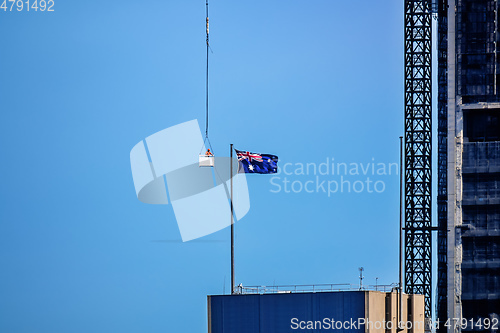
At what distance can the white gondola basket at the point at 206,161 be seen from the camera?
84.1m

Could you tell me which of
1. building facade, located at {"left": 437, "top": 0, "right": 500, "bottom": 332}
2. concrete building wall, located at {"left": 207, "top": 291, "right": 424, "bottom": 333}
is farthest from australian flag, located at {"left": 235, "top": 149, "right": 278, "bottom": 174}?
building facade, located at {"left": 437, "top": 0, "right": 500, "bottom": 332}

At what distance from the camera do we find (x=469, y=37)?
350ft

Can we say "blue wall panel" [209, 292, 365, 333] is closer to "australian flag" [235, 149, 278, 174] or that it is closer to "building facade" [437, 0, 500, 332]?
"australian flag" [235, 149, 278, 174]

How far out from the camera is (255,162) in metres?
84.2

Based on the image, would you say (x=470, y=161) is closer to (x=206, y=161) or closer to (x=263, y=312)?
(x=206, y=161)

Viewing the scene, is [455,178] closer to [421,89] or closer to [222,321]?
[421,89]

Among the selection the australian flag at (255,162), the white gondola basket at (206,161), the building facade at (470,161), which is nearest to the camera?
the australian flag at (255,162)

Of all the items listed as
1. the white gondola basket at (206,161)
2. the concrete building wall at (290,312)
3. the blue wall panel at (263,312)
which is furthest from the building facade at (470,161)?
the blue wall panel at (263,312)

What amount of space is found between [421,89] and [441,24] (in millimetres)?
6986

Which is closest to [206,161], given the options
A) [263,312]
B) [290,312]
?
[263,312]

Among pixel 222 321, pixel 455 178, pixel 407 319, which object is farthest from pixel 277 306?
pixel 455 178

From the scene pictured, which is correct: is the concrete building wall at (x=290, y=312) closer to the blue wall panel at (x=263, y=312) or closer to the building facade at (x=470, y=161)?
the blue wall panel at (x=263, y=312)

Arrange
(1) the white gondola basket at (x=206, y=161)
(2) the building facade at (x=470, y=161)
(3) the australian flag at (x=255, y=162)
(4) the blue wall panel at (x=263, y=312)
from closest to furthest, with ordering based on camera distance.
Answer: (4) the blue wall panel at (x=263, y=312), (3) the australian flag at (x=255, y=162), (1) the white gondola basket at (x=206, y=161), (2) the building facade at (x=470, y=161)

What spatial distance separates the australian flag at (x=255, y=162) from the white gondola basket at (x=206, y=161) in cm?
209
